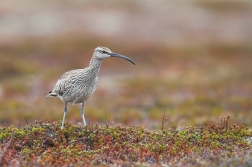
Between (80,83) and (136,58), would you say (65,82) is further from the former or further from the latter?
(136,58)

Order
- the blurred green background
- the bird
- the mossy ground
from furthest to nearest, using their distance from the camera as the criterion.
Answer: the blurred green background < the bird < the mossy ground

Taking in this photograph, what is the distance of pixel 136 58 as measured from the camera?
35656mm

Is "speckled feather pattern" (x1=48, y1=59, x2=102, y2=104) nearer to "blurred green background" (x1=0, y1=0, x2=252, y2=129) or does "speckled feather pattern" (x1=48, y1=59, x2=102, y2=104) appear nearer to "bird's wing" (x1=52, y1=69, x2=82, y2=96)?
"bird's wing" (x1=52, y1=69, x2=82, y2=96)

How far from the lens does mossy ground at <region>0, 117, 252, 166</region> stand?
8625mm

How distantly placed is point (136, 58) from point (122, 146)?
85.7 ft

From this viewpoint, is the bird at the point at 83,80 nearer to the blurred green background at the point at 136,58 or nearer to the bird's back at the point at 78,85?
the bird's back at the point at 78,85

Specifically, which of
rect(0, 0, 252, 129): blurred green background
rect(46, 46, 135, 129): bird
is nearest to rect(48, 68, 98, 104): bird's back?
rect(46, 46, 135, 129): bird

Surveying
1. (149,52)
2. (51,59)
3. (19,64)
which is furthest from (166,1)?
(19,64)

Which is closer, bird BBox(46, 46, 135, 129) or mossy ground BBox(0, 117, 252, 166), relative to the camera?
mossy ground BBox(0, 117, 252, 166)

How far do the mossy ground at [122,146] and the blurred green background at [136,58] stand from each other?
2.33m

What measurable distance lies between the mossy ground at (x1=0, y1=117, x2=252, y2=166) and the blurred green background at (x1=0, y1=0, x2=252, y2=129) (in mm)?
2325

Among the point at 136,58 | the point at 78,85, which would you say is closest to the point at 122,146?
the point at 78,85

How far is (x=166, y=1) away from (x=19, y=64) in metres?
32.1

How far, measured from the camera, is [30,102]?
22.0m
